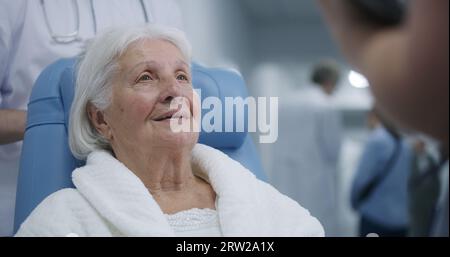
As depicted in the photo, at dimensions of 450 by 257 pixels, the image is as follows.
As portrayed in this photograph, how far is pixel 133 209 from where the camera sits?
38.6 inches

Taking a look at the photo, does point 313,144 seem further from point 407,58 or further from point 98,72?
point 407,58

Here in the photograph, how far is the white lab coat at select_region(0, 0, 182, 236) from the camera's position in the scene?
115 cm

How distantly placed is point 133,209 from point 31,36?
39 centimetres

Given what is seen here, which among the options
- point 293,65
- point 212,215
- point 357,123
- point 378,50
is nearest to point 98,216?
point 212,215

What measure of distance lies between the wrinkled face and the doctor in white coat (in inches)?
14.3

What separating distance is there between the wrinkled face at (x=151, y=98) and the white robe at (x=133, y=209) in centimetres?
6

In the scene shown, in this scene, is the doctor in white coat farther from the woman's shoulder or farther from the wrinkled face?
the woman's shoulder

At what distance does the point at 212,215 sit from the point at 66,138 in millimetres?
283

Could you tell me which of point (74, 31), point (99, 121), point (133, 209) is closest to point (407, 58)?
point (133, 209)

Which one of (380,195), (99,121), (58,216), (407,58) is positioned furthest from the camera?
(380,195)

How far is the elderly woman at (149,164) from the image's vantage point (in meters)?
0.99

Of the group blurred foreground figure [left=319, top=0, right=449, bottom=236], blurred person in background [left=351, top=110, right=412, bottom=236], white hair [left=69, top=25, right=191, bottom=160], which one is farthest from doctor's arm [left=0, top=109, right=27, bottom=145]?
blurred person in background [left=351, top=110, right=412, bottom=236]

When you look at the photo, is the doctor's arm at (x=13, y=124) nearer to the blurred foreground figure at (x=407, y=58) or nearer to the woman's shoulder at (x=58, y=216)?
the woman's shoulder at (x=58, y=216)

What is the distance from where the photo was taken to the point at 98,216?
38.6 inches
